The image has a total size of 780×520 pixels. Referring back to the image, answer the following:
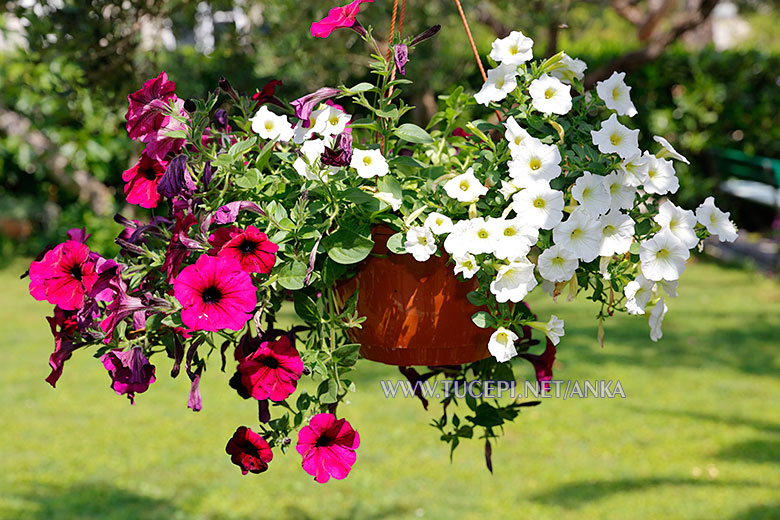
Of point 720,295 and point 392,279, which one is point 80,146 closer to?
point 720,295

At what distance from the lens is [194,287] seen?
1233mm

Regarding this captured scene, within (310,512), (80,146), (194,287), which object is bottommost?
(310,512)

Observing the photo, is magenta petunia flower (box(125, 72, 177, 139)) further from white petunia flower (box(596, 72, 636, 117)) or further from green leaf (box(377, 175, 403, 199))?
white petunia flower (box(596, 72, 636, 117))

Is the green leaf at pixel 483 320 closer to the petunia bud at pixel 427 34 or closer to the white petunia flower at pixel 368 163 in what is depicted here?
the white petunia flower at pixel 368 163

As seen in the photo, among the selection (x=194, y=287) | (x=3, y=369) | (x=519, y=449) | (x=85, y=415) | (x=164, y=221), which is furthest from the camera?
(x=3, y=369)

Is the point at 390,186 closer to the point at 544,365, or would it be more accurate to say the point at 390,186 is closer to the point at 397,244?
the point at 397,244

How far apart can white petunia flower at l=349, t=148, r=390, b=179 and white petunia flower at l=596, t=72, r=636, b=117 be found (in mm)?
455

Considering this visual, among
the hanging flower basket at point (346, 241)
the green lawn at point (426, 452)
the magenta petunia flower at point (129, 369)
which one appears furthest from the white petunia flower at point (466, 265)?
the green lawn at point (426, 452)

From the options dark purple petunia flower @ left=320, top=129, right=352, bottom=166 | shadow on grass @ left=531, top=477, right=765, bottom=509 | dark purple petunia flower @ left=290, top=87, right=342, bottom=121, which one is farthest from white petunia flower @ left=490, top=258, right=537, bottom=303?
shadow on grass @ left=531, top=477, right=765, bottom=509

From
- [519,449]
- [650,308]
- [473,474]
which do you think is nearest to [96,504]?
[473,474]

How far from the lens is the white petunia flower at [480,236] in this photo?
133 cm

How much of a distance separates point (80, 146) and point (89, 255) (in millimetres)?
7154

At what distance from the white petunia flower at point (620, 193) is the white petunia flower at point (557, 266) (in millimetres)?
132

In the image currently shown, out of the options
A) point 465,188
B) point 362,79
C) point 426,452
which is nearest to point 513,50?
point 465,188
